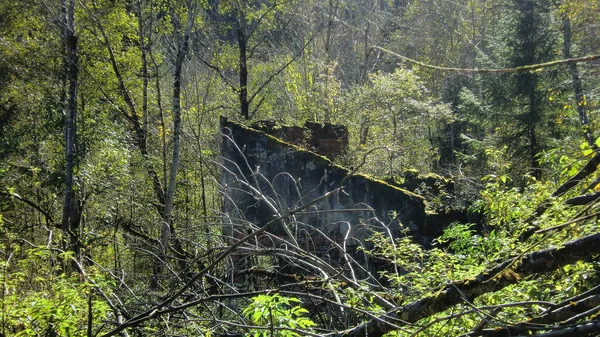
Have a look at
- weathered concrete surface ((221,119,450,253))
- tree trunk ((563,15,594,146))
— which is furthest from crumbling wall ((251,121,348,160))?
tree trunk ((563,15,594,146))

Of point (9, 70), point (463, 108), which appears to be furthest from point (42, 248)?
point (463, 108)

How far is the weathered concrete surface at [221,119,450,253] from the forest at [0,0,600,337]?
394 millimetres

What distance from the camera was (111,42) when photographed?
11438mm

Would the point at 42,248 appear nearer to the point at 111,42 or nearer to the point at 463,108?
the point at 111,42

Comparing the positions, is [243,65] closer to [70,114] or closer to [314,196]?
[314,196]

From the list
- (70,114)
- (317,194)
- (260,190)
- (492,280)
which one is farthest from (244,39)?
(492,280)

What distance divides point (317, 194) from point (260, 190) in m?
1.91

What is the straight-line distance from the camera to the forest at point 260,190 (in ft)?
11.7

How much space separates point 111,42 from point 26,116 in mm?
2385

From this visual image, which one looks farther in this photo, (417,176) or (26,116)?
(417,176)

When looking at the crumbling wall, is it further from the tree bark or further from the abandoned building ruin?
the tree bark

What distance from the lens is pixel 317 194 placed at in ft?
30.9

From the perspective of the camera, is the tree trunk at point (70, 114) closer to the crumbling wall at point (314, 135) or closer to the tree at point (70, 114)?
the tree at point (70, 114)

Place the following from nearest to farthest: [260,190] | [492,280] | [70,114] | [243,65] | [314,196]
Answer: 1. [492,280]
2. [260,190]
3. [70,114]
4. [314,196]
5. [243,65]
